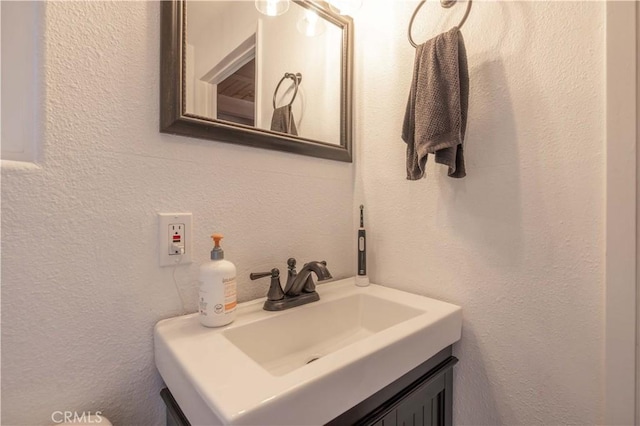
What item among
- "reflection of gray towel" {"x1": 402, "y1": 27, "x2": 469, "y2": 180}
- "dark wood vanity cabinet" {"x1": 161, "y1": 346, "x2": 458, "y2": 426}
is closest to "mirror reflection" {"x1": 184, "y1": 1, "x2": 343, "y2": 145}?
"reflection of gray towel" {"x1": 402, "y1": 27, "x2": 469, "y2": 180}

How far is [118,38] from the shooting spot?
635mm

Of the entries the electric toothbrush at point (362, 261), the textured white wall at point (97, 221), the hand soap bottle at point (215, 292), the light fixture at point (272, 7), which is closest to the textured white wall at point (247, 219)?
the textured white wall at point (97, 221)

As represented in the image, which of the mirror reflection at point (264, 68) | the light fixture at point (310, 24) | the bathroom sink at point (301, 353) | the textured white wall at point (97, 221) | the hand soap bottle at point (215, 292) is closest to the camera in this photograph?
the bathroom sink at point (301, 353)

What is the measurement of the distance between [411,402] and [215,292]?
0.54 meters

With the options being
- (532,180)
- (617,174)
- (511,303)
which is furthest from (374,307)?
(617,174)

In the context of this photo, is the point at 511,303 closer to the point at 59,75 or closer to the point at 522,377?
the point at 522,377

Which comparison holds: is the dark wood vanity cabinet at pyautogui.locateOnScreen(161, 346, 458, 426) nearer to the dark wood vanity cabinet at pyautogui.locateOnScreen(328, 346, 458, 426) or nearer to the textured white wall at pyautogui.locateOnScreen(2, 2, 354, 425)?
the dark wood vanity cabinet at pyautogui.locateOnScreen(328, 346, 458, 426)

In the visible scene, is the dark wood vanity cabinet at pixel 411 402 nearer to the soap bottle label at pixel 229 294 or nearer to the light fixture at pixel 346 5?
the soap bottle label at pixel 229 294

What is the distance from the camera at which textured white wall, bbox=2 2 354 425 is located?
0.54m

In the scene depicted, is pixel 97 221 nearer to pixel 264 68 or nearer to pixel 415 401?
pixel 264 68

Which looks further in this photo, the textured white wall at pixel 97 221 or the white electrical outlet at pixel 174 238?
the white electrical outlet at pixel 174 238

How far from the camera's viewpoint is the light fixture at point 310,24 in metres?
0.99

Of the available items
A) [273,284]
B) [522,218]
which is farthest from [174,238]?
[522,218]

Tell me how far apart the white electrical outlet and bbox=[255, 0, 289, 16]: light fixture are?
72 centimetres
